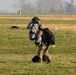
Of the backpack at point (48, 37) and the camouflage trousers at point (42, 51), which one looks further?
the camouflage trousers at point (42, 51)

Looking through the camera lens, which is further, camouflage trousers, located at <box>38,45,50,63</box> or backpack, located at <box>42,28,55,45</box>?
camouflage trousers, located at <box>38,45,50,63</box>

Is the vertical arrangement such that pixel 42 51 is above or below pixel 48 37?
below

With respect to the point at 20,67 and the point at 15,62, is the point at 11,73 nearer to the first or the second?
the point at 20,67

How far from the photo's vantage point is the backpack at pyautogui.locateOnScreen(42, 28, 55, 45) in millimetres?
15203

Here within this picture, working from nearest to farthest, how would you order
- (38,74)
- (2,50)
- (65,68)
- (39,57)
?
(38,74) → (65,68) → (39,57) → (2,50)

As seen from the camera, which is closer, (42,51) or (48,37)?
(48,37)

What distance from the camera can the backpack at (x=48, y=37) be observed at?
1520cm

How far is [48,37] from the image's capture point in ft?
50.3

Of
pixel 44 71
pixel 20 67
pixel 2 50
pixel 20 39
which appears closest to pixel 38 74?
pixel 44 71

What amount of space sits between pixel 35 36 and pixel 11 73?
7.84ft

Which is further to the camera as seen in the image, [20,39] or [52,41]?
[20,39]

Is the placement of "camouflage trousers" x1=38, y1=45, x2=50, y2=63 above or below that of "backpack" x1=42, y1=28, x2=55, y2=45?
below

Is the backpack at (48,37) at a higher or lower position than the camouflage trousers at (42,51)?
higher

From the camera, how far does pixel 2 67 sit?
14.7 m
